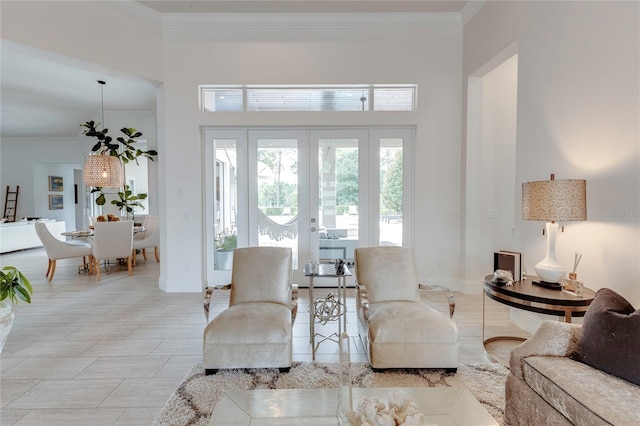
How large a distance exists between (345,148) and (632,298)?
3.49 meters

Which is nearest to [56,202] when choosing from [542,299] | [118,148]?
[118,148]

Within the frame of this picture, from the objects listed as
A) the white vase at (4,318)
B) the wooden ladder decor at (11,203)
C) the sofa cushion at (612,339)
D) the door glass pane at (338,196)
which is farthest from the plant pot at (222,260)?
the wooden ladder decor at (11,203)

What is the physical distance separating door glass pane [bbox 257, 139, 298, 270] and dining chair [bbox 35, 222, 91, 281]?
3.48 m

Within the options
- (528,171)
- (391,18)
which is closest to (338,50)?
(391,18)

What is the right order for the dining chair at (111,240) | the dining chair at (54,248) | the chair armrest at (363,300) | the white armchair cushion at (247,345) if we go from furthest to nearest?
the dining chair at (111,240) < the dining chair at (54,248) < the chair armrest at (363,300) < the white armchair cushion at (247,345)

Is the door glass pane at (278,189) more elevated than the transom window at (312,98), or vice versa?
the transom window at (312,98)

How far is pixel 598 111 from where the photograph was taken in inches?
97.0

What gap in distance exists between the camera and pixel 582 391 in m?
1.42

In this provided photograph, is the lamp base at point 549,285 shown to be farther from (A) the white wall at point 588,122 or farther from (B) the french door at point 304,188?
(B) the french door at point 304,188

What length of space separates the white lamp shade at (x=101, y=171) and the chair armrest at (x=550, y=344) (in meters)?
6.58

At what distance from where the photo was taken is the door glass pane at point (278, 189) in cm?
470

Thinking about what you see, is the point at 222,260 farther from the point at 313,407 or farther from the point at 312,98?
the point at 313,407

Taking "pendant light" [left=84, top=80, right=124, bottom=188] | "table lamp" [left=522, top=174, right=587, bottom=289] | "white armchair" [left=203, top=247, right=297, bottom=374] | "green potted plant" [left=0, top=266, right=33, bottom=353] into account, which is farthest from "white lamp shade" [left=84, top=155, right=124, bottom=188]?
"table lamp" [left=522, top=174, right=587, bottom=289]

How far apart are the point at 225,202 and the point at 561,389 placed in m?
4.33
